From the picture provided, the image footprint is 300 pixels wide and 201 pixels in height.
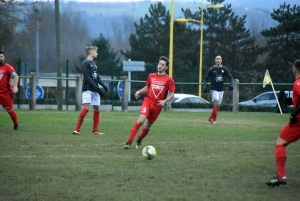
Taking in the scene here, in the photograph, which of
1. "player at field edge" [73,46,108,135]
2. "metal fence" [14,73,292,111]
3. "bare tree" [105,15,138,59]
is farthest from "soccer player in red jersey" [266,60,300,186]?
"bare tree" [105,15,138,59]

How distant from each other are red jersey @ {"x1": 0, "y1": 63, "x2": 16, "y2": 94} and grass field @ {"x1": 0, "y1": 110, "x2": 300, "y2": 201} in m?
1.02

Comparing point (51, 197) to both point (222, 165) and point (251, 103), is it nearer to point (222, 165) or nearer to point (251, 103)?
point (222, 165)

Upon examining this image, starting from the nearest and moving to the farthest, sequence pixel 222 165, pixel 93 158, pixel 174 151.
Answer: pixel 222 165 → pixel 93 158 → pixel 174 151

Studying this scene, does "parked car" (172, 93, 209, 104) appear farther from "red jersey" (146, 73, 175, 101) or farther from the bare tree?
the bare tree

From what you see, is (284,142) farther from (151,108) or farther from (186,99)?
(186,99)

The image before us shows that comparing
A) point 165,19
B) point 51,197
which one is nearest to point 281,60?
point 165,19

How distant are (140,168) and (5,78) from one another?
286 inches

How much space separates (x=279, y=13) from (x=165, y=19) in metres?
16.9

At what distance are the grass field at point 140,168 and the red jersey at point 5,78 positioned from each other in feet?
3.34

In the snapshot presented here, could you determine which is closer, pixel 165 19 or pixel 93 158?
pixel 93 158

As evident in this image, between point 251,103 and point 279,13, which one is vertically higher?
point 279,13

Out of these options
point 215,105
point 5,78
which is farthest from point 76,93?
point 5,78

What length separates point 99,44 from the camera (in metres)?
70.4

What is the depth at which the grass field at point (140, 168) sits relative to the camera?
24.4 ft
